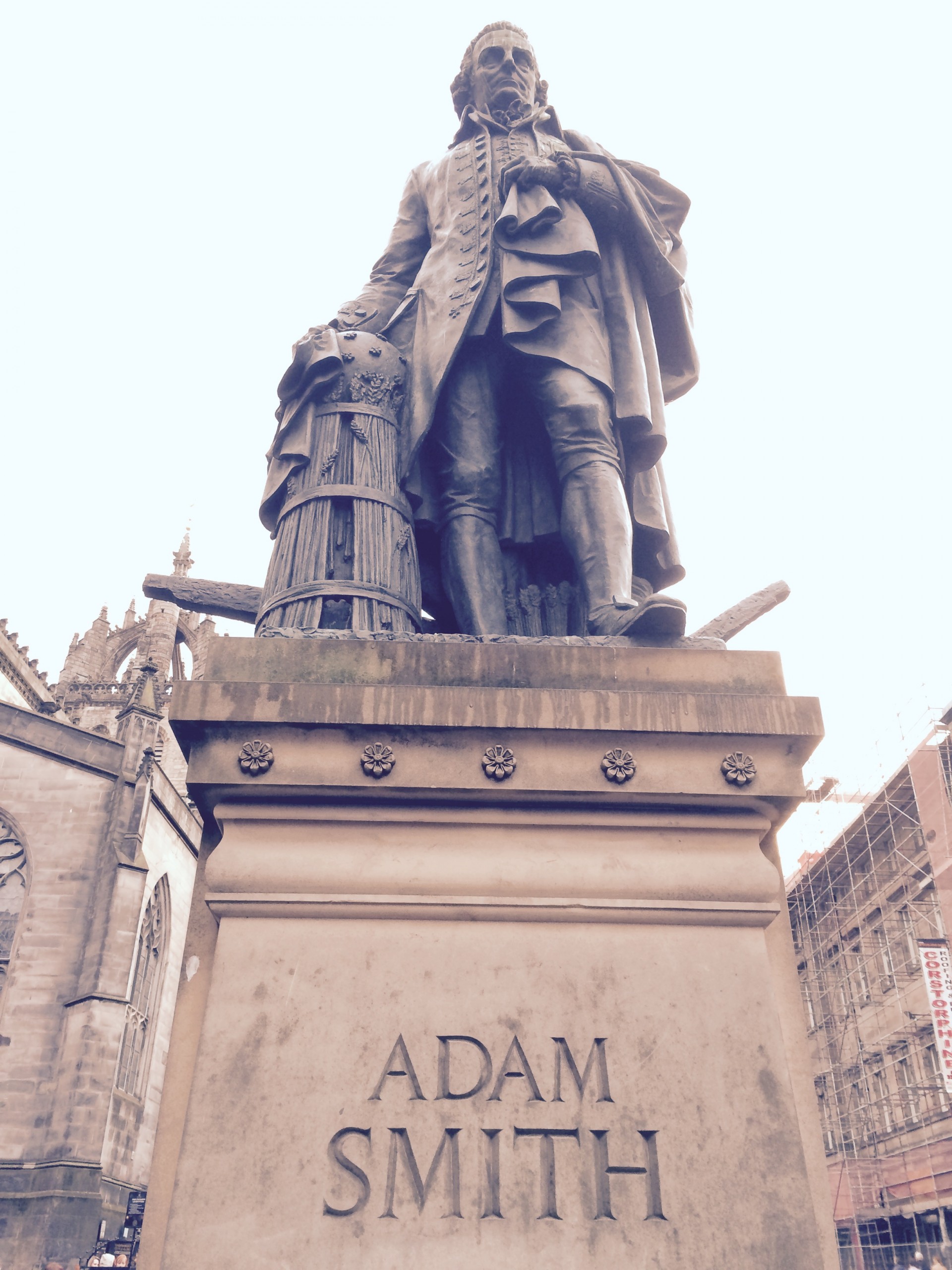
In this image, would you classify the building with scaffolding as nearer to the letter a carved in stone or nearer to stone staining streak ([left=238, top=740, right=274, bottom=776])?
the letter a carved in stone

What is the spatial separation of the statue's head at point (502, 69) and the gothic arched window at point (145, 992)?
68.4 feet

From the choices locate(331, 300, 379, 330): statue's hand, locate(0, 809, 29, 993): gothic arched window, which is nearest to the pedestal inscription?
locate(331, 300, 379, 330): statue's hand

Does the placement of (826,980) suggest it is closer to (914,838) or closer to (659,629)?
(914,838)

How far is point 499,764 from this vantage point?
95.1 inches

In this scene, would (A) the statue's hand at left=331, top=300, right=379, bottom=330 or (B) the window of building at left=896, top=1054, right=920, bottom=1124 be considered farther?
(B) the window of building at left=896, top=1054, right=920, bottom=1124

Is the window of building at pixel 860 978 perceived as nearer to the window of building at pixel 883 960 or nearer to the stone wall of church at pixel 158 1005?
the window of building at pixel 883 960

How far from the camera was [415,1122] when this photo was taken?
80.0 inches

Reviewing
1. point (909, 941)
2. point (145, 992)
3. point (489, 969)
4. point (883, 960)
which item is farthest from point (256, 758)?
point (883, 960)

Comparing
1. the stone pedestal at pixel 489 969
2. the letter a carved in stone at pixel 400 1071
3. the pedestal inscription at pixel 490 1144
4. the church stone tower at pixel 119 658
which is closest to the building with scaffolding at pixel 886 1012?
the stone pedestal at pixel 489 969

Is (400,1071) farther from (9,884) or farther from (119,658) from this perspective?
(119,658)

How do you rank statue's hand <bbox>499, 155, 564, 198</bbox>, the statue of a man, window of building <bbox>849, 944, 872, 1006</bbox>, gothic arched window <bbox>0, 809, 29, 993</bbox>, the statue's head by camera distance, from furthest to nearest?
1. window of building <bbox>849, 944, 872, 1006</bbox>
2. gothic arched window <bbox>0, 809, 29, 993</bbox>
3. the statue's head
4. statue's hand <bbox>499, 155, 564, 198</bbox>
5. the statue of a man

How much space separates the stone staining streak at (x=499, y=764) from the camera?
2.41 metres

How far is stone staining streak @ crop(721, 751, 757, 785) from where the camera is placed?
7.94ft

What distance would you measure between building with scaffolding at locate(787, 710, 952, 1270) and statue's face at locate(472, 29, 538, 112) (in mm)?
21017
